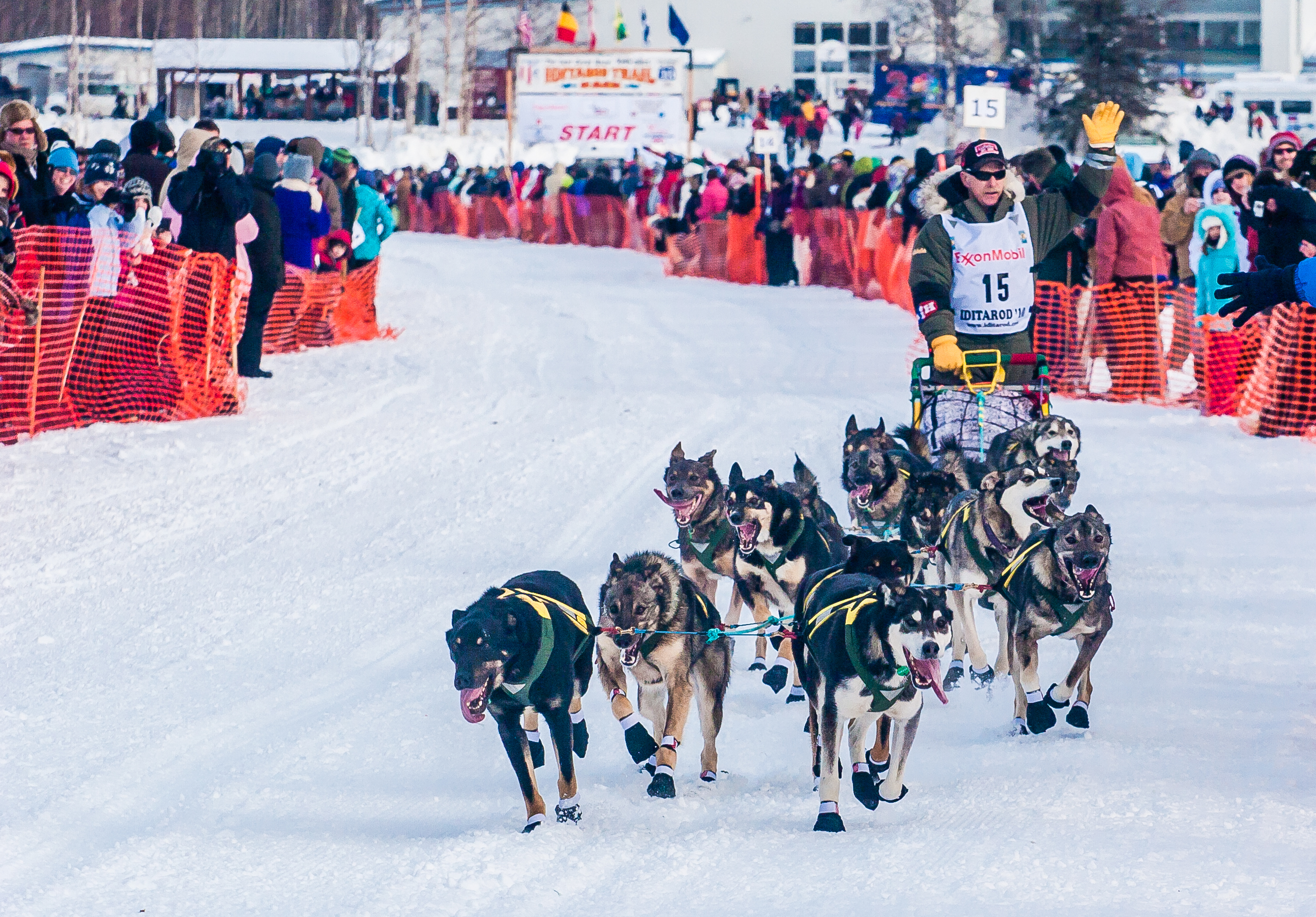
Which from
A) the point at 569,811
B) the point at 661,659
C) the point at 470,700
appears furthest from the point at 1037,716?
the point at 470,700

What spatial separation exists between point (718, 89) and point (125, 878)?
5150 cm

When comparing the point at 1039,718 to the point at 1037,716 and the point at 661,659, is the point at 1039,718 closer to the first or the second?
the point at 1037,716

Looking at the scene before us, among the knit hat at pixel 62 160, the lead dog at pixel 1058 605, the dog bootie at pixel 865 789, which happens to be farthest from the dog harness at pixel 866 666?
the knit hat at pixel 62 160

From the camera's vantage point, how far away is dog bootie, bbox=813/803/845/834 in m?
4.10

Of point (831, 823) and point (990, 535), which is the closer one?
point (831, 823)

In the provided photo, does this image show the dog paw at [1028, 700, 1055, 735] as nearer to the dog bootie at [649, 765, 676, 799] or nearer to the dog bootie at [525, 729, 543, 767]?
the dog bootie at [649, 765, 676, 799]

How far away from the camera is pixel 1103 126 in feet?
20.9

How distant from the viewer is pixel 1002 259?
6.22m

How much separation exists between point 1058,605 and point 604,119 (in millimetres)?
26229

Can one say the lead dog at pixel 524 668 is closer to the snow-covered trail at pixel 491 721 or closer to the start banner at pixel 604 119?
the snow-covered trail at pixel 491 721

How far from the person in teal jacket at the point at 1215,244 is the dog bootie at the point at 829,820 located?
6898 mm

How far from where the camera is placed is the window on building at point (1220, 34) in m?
57.5

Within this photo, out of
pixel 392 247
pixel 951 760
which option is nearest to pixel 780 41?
pixel 392 247

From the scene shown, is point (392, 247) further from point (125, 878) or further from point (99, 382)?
point (125, 878)
